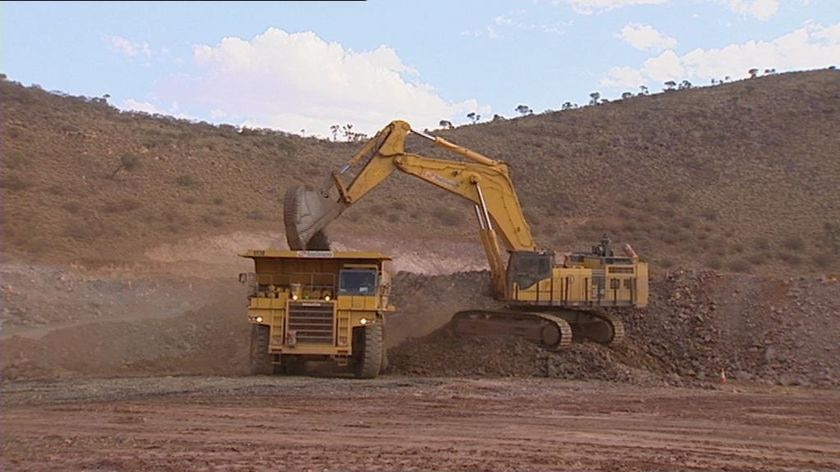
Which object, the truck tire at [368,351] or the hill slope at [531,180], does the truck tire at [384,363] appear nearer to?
the truck tire at [368,351]

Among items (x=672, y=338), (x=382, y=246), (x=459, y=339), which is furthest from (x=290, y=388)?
(x=382, y=246)

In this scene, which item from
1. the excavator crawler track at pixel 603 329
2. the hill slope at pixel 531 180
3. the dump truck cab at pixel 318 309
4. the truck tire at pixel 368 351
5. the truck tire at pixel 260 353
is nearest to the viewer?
the dump truck cab at pixel 318 309

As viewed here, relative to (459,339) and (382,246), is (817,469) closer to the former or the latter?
(459,339)

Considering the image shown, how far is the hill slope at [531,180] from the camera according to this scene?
138 ft

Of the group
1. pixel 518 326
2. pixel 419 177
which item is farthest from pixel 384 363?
pixel 419 177

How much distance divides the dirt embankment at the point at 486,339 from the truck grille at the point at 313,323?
3.75 meters

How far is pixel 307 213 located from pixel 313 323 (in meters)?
2.49

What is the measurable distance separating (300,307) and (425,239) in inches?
966

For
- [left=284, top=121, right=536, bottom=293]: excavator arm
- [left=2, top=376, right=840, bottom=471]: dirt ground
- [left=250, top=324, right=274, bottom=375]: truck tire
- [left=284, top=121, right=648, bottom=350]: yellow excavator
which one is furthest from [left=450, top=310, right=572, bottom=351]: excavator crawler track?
[left=250, top=324, right=274, bottom=375]: truck tire

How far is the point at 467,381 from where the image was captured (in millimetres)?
20250

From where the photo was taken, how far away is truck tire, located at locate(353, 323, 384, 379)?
20219 mm

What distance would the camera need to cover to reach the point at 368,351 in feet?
66.4

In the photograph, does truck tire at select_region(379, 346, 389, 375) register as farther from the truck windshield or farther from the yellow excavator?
the yellow excavator

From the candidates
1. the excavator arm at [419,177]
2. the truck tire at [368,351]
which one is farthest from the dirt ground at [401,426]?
the excavator arm at [419,177]
